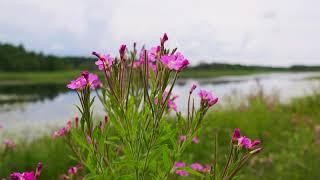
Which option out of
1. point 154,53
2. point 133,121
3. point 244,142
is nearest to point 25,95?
point 154,53

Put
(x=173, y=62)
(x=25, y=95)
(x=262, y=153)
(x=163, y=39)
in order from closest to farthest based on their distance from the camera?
(x=173, y=62) → (x=163, y=39) → (x=262, y=153) → (x=25, y=95)

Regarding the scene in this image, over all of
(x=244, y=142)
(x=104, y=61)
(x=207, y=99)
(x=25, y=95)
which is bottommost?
(x=25, y=95)

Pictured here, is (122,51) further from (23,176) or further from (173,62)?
(23,176)

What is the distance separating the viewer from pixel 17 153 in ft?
18.4

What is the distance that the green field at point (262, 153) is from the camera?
15.7 ft

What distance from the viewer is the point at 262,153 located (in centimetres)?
620

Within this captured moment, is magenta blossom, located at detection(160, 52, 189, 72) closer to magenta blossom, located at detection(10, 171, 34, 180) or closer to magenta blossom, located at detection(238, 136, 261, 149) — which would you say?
magenta blossom, located at detection(238, 136, 261, 149)

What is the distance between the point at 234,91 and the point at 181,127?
1042 cm

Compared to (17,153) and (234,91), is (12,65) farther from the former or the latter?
(17,153)

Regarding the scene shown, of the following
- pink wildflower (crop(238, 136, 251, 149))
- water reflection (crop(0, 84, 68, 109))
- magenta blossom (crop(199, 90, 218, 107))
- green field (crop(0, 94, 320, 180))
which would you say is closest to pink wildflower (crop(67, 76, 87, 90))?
magenta blossom (crop(199, 90, 218, 107))

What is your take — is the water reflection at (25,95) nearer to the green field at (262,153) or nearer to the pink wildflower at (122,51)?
the green field at (262,153)

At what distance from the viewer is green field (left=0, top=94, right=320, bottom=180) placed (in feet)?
15.7

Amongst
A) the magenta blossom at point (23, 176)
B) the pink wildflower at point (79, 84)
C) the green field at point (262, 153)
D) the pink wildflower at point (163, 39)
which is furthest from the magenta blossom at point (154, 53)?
the green field at point (262, 153)

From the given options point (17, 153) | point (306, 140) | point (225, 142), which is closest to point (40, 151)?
point (17, 153)
